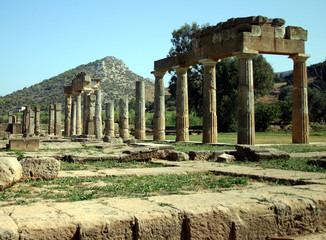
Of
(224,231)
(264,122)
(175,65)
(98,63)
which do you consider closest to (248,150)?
(224,231)

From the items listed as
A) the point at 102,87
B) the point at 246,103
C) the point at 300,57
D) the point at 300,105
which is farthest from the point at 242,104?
the point at 102,87

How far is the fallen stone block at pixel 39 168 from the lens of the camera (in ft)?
25.5

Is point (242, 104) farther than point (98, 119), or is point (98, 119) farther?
point (98, 119)

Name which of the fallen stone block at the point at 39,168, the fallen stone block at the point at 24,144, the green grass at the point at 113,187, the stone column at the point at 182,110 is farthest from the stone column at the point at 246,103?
the fallen stone block at the point at 39,168

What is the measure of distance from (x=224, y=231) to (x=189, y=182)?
2.99m

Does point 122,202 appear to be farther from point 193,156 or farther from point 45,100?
point 45,100

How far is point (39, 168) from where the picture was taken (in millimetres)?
7926

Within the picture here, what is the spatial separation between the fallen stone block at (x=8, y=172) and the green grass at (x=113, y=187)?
129mm

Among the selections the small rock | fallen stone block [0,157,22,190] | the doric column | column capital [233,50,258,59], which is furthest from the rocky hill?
fallen stone block [0,157,22,190]

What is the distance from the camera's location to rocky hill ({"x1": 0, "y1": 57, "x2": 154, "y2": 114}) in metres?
95.4

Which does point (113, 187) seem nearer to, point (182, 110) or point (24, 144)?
point (24, 144)

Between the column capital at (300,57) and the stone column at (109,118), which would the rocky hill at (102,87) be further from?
the column capital at (300,57)

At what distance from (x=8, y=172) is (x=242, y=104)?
1457cm

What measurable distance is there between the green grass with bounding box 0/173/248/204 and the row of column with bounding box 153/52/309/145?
37.0 ft
